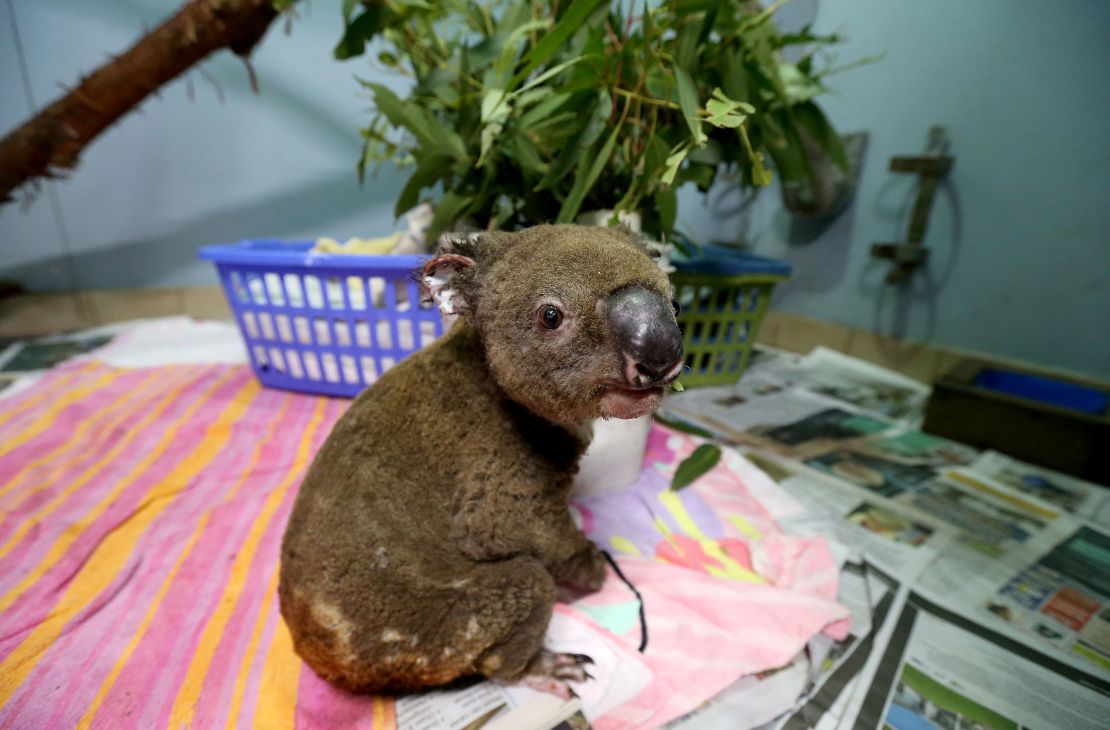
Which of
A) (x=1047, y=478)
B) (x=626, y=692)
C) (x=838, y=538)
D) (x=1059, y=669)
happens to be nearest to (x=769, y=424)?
(x=838, y=538)

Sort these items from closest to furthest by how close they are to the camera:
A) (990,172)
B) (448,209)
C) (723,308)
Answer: (448,209) < (990,172) < (723,308)

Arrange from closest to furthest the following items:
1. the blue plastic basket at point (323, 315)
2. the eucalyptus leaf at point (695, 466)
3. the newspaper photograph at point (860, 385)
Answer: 1. the eucalyptus leaf at point (695, 466)
2. the blue plastic basket at point (323, 315)
3. the newspaper photograph at point (860, 385)

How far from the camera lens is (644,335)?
43 centimetres

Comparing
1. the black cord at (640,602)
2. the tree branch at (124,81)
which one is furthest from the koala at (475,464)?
the tree branch at (124,81)

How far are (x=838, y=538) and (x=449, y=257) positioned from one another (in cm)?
87

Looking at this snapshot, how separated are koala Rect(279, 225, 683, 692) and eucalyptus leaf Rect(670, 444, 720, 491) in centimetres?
46

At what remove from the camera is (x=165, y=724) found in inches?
22.3

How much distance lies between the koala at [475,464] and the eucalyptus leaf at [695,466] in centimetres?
46

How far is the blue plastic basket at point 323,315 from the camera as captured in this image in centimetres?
114

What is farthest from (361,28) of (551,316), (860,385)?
(860,385)

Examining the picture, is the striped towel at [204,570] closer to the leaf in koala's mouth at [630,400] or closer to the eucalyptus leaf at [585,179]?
the leaf in koala's mouth at [630,400]

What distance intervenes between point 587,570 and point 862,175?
5.39 feet

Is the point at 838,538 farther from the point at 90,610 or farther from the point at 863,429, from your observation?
the point at 90,610

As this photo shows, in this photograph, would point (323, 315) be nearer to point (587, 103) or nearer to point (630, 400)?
point (587, 103)
